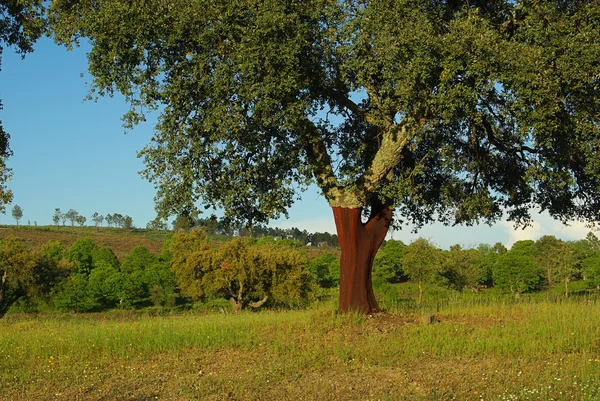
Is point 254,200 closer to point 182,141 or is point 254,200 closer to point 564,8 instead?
point 182,141

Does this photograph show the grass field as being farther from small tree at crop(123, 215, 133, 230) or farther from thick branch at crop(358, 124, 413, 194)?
small tree at crop(123, 215, 133, 230)

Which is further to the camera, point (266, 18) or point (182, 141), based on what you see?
point (182, 141)

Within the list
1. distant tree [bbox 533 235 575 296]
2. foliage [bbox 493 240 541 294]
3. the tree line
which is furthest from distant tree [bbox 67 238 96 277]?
distant tree [bbox 533 235 575 296]

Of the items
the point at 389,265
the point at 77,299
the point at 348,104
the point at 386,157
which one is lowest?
the point at 77,299

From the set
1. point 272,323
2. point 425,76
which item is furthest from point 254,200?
point 425,76

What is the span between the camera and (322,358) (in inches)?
402

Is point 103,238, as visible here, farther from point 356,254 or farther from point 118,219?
point 356,254

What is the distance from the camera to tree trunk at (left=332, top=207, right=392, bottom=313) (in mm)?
14367

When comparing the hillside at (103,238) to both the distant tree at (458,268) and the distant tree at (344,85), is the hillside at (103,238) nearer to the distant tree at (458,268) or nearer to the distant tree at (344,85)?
the distant tree at (458,268)

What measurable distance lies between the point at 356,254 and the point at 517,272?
2400 inches

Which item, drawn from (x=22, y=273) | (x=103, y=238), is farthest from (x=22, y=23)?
(x=103, y=238)

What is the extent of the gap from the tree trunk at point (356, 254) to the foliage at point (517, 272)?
182ft

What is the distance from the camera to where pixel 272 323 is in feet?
44.8

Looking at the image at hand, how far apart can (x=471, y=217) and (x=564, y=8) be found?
5797mm
